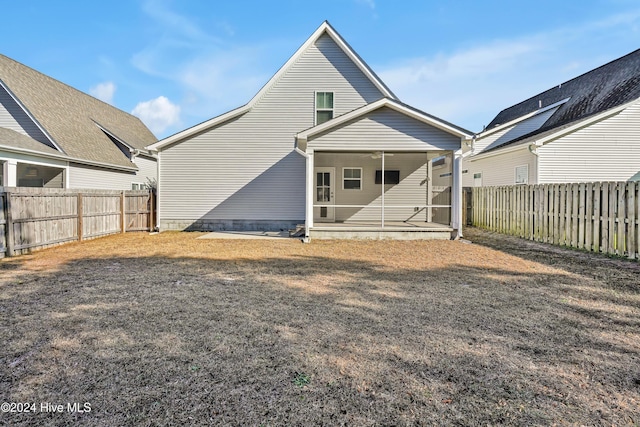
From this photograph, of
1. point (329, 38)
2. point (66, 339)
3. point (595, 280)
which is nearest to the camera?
point (66, 339)

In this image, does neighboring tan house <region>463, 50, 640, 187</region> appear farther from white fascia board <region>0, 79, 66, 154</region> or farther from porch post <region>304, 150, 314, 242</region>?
white fascia board <region>0, 79, 66, 154</region>

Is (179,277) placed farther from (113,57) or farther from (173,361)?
(113,57)

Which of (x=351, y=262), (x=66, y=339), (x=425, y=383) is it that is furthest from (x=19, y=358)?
(x=351, y=262)

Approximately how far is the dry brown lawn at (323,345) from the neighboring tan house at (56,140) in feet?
30.5

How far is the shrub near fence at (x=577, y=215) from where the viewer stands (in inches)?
297

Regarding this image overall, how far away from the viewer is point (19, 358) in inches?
120

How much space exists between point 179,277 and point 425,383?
15.9 feet

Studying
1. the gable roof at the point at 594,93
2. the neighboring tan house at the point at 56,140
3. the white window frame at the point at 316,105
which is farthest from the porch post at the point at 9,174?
the gable roof at the point at 594,93

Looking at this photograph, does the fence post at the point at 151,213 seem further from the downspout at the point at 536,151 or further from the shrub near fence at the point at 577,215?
the downspout at the point at 536,151

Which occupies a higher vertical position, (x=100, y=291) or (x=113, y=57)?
(x=113, y=57)

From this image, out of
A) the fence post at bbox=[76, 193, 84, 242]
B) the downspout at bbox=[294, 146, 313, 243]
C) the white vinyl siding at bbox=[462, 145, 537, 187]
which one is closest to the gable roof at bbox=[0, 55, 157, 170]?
the fence post at bbox=[76, 193, 84, 242]

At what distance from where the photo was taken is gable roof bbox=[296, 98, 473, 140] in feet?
33.9

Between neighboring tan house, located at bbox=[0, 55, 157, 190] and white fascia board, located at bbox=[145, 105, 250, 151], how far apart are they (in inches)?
88.8

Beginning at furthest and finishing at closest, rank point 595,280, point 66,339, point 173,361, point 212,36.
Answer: point 212,36
point 595,280
point 66,339
point 173,361
